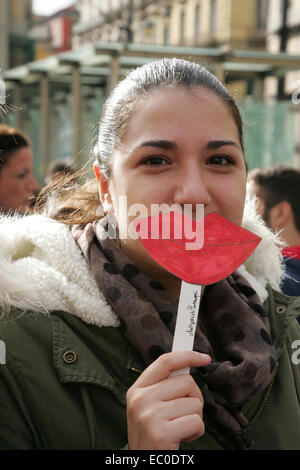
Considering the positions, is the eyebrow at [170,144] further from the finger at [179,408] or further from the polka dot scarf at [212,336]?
the finger at [179,408]

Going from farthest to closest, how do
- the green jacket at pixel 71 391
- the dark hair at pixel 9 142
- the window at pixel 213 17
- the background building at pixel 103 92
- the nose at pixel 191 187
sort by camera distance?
1. the window at pixel 213 17
2. the background building at pixel 103 92
3. the dark hair at pixel 9 142
4. the nose at pixel 191 187
5. the green jacket at pixel 71 391

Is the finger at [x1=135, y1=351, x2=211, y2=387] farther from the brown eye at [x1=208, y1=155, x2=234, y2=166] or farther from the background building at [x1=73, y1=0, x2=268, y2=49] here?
the background building at [x1=73, y1=0, x2=268, y2=49]

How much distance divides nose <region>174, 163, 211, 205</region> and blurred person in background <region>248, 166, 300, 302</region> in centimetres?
253

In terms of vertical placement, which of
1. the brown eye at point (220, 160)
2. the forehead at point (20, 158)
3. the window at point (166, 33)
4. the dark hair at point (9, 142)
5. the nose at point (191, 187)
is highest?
the window at point (166, 33)

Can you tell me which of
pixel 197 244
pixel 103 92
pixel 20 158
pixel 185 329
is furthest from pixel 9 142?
pixel 103 92

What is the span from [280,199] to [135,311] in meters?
2.87

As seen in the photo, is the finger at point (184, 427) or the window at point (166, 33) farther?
the window at point (166, 33)

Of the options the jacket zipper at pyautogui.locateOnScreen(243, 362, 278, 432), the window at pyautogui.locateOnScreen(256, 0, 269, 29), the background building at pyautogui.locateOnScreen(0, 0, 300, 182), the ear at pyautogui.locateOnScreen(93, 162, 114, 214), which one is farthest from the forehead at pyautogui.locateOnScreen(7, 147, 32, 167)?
the window at pyautogui.locateOnScreen(256, 0, 269, 29)

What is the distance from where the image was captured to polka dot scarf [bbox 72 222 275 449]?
1.71 meters

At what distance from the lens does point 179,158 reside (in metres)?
1.73

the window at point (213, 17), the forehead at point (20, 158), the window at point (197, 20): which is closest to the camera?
the forehead at point (20, 158)

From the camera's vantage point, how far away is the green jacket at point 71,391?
1567mm

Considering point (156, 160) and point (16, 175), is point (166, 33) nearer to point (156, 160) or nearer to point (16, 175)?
point (16, 175)

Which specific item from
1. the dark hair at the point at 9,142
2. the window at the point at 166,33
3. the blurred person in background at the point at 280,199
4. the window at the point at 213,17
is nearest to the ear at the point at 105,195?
the blurred person in background at the point at 280,199
